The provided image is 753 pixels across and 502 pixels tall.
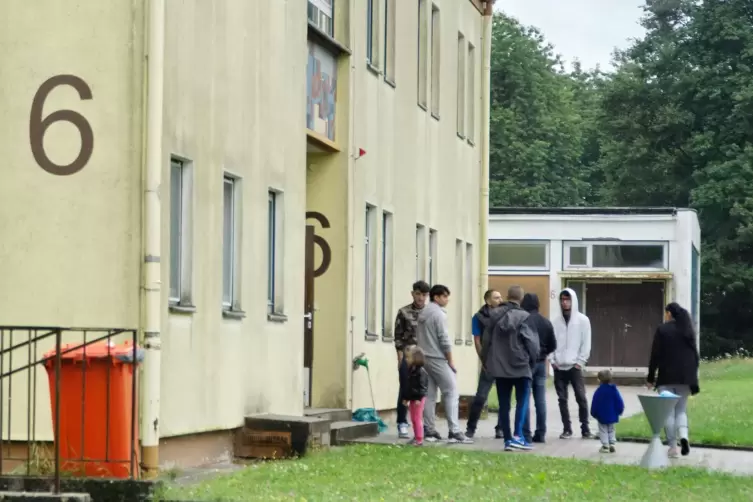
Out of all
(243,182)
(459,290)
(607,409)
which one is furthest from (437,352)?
(459,290)

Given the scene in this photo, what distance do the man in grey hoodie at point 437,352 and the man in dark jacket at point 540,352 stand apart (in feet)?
5.15

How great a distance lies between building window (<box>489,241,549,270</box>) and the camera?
2004 inches

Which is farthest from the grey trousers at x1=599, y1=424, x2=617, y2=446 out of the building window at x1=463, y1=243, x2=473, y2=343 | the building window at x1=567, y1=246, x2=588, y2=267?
the building window at x1=567, y1=246, x2=588, y2=267

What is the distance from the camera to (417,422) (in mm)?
19781

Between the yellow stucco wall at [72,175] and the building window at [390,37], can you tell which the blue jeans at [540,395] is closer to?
the building window at [390,37]

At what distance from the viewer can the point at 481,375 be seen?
21.1m

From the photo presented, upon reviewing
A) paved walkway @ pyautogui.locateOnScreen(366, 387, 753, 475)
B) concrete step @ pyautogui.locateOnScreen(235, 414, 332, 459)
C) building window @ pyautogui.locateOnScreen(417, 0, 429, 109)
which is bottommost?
paved walkway @ pyautogui.locateOnScreen(366, 387, 753, 475)

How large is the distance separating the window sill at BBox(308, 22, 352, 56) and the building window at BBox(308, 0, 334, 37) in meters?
0.10

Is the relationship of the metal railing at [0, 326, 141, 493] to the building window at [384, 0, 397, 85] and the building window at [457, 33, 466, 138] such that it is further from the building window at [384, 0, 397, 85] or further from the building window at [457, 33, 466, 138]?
the building window at [457, 33, 466, 138]

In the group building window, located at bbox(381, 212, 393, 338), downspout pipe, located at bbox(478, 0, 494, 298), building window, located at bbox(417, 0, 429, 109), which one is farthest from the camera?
downspout pipe, located at bbox(478, 0, 494, 298)

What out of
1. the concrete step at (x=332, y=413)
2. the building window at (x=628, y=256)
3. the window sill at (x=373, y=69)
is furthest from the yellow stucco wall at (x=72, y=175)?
the building window at (x=628, y=256)

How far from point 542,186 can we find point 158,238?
62.4 metres

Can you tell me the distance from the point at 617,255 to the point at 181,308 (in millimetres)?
35900

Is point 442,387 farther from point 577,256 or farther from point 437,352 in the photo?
point 577,256
